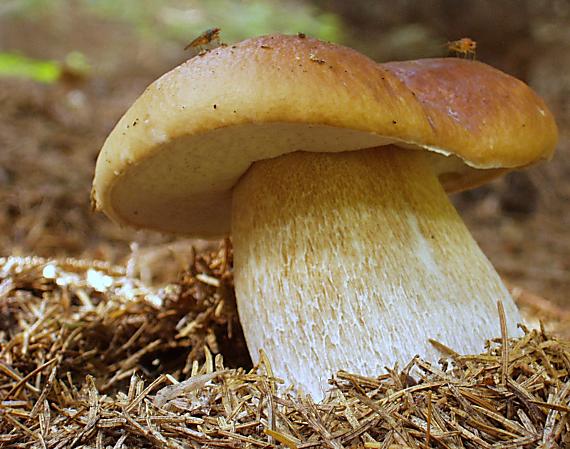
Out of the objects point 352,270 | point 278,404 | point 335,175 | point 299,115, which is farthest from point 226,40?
point 278,404

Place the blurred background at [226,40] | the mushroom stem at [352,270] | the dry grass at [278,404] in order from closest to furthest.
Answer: the dry grass at [278,404] < the mushroom stem at [352,270] < the blurred background at [226,40]

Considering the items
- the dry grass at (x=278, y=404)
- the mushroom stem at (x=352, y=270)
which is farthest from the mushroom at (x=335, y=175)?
the dry grass at (x=278, y=404)

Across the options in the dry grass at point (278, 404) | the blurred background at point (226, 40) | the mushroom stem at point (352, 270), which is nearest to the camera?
the dry grass at point (278, 404)

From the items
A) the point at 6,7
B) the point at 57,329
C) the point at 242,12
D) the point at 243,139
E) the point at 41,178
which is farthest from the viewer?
the point at 6,7

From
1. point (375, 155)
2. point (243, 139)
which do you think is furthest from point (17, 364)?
point (375, 155)

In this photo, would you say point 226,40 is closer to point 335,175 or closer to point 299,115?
point 335,175

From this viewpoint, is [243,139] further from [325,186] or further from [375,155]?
[375,155]

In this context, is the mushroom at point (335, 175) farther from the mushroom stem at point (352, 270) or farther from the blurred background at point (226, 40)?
the blurred background at point (226, 40)
